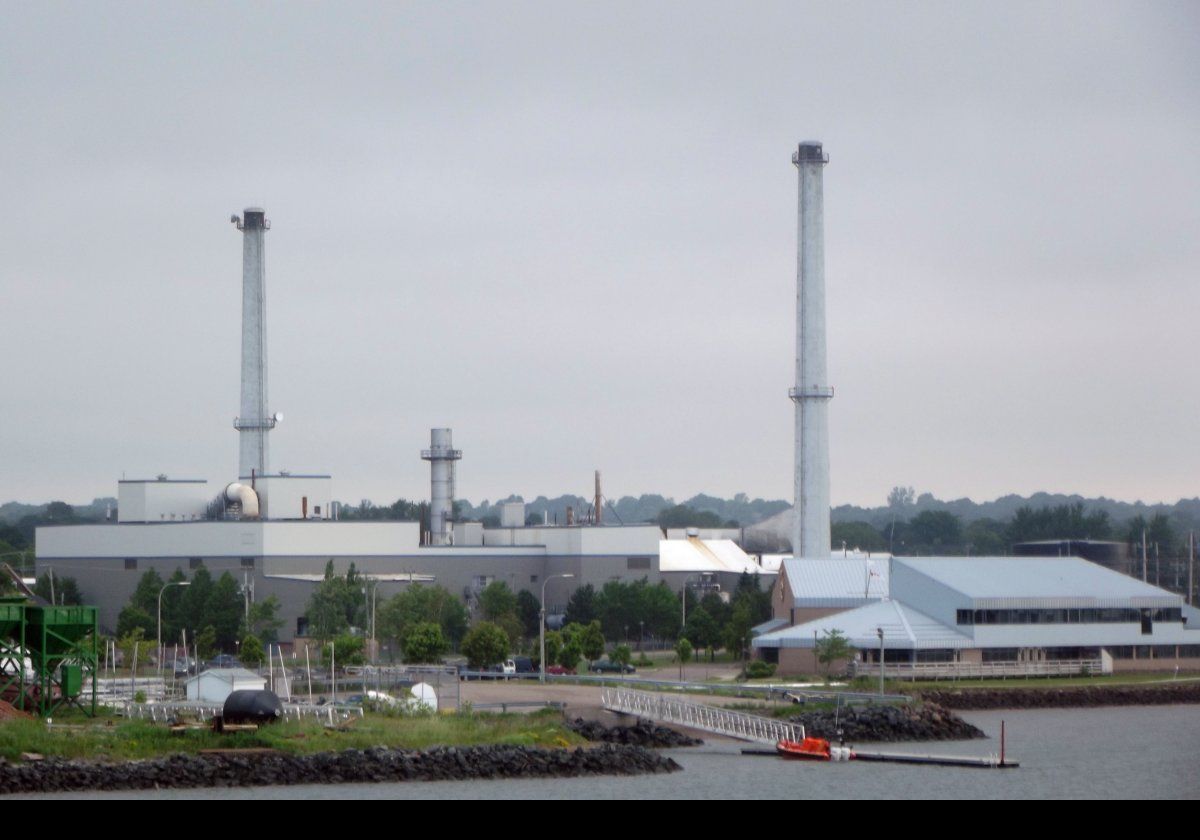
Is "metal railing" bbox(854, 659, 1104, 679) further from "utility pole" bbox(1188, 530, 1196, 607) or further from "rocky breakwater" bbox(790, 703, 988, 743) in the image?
"utility pole" bbox(1188, 530, 1196, 607)

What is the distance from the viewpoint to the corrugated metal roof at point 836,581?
6681 cm

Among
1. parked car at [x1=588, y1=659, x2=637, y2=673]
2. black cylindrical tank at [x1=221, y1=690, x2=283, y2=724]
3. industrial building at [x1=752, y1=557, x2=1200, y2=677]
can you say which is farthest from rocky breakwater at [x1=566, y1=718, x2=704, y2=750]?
parked car at [x1=588, y1=659, x2=637, y2=673]

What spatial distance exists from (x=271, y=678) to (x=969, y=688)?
24.9m

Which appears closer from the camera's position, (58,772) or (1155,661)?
(58,772)

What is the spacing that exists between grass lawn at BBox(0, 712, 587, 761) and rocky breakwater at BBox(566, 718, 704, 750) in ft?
3.60

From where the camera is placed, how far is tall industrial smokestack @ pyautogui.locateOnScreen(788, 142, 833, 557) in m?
74.2

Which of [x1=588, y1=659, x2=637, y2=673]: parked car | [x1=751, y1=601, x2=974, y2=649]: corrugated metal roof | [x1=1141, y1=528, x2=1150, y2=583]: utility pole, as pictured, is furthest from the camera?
[x1=1141, y1=528, x2=1150, y2=583]: utility pole

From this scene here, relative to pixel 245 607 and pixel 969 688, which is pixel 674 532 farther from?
pixel 969 688

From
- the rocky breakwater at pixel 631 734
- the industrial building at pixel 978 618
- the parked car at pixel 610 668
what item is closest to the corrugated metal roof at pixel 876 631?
the industrial building at pixel 978 618

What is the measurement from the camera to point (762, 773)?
3631cm

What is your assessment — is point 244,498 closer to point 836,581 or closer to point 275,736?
point 836,581

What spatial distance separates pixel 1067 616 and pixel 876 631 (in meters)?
8.86

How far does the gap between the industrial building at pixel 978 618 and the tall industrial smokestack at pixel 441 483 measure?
77.2 ft
